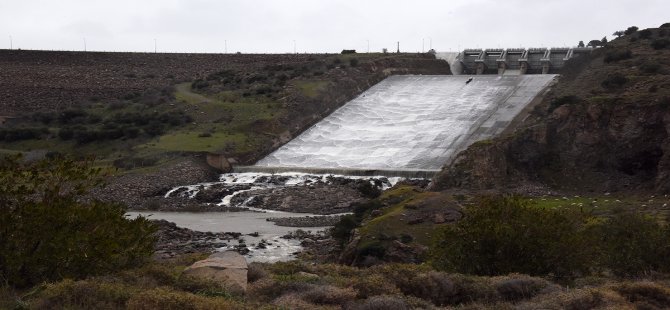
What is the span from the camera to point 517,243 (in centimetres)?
1419

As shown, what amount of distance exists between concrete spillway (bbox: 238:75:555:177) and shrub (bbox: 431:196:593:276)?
25.9 meters

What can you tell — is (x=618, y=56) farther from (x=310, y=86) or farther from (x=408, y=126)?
(x=310, y=86)

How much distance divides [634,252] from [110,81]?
64.9 meters

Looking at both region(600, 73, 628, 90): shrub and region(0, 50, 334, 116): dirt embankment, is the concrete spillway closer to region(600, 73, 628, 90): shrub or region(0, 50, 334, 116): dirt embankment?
region(600, 73, 628, 90): shrub

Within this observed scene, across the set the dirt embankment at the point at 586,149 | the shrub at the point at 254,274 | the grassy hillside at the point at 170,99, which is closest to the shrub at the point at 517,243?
the shrub at the point at 254,274

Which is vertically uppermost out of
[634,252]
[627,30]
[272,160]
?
[627,30]

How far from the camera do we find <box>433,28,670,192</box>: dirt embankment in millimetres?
35719

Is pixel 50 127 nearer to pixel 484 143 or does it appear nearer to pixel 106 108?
pixel 106 108

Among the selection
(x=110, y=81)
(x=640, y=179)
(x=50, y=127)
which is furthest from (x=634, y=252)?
(x=110, y=81)

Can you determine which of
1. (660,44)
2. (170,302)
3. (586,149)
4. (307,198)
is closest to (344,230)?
(307,198)

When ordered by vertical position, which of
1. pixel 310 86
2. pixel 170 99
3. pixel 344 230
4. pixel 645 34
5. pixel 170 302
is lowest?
pixel 344 230

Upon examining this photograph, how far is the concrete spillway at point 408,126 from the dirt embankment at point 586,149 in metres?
4.14

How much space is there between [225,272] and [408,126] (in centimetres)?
4186

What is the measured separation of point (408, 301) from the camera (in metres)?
10.5
